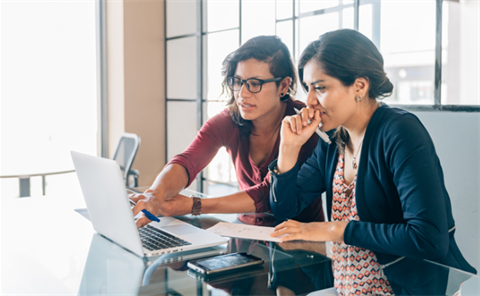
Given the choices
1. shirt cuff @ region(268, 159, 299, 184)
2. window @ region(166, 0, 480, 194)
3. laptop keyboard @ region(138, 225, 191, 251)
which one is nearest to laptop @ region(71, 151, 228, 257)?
laptop keyboard @ region(138, 225, 191, 251)

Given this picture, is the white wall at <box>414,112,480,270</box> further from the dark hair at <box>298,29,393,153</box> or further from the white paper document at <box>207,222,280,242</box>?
the white paper document at <box>207,222,280,242</box>

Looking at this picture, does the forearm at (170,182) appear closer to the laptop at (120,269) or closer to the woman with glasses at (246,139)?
the woman with glasses at (246,139)

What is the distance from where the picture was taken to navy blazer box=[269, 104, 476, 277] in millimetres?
1108

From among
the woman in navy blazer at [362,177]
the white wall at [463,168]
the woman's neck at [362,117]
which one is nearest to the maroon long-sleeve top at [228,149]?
the woman in navy blazer at [362,177]

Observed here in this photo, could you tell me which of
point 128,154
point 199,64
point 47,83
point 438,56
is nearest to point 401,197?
point 438,56

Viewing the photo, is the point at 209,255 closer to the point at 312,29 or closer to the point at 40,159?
the point at 312,29

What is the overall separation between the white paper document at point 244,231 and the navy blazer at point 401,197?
0.83 feet

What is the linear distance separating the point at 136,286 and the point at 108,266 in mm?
158

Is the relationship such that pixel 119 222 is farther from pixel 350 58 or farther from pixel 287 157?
pixel 350 58

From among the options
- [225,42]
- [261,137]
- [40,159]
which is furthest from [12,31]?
[261,137]

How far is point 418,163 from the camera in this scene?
1.13 metres

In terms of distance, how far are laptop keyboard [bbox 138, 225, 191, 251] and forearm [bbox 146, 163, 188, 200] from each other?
24cm

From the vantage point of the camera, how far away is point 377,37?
258 cm

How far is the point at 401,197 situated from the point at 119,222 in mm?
744
